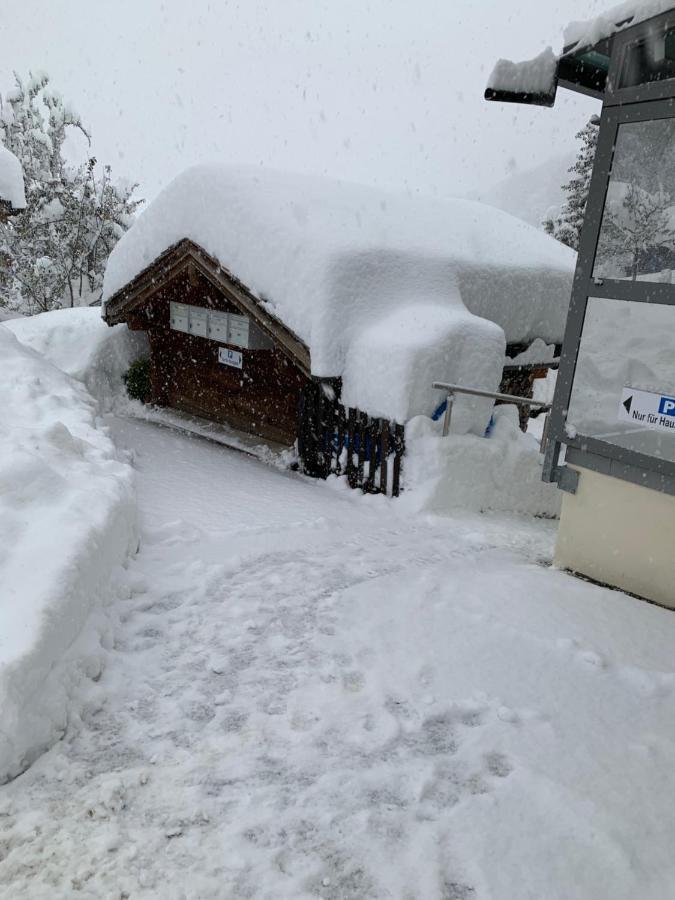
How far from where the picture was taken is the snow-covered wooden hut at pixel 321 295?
28.0 ft

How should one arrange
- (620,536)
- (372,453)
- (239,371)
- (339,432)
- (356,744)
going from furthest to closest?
1. (239,371)
2. (339,432)
3. (372,453)
4. (620,536)
5. (356,744)

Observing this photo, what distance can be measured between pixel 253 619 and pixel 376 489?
406cm

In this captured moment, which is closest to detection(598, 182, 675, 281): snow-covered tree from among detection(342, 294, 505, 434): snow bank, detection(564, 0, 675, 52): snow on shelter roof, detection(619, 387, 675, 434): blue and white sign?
detection(619, 387, 675, 434): blue and white sign

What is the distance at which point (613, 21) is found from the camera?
15.5 ft

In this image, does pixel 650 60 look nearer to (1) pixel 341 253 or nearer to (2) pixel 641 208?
(2) pixel 641 208

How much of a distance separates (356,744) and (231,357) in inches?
364

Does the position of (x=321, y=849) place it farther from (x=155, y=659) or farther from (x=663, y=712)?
(x=663, y=712)

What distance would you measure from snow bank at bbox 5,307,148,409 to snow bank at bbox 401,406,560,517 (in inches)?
284

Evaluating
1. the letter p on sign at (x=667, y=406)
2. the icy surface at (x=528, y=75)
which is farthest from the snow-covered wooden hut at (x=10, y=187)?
the letter p on sign at (x=667, y=406)

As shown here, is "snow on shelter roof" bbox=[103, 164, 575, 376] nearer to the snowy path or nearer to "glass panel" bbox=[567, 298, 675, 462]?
"glass panel" bbox=[567, 298, 675, 462]

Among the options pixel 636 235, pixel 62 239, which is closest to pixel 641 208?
pixel 636 235

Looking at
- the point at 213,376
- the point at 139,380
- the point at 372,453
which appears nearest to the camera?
the point at 372,453

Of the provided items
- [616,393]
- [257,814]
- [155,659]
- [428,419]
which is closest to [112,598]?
[155,659]

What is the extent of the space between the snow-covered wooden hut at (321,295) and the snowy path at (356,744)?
362cm
